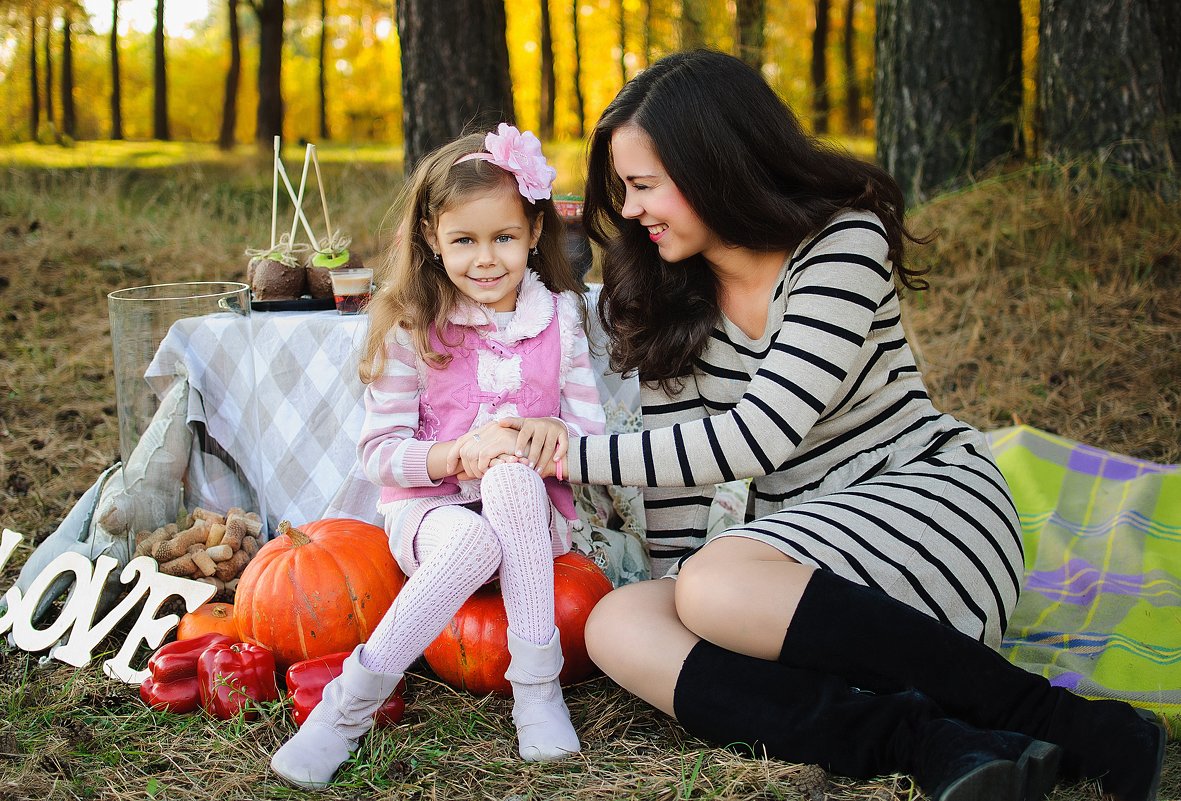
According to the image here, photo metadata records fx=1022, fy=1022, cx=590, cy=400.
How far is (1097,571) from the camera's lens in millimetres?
2844

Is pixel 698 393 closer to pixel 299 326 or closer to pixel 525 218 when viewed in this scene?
pixel 525 218

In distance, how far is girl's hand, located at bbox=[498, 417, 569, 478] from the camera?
2127 mm

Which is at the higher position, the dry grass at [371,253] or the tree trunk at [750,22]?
the tree trunk at [750,22]

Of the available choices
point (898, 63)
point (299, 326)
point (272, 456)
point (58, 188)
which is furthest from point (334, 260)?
point (58, 188)

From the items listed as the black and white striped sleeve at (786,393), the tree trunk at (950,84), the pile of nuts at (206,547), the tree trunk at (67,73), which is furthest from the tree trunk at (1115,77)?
the tree trunk at (67,73)

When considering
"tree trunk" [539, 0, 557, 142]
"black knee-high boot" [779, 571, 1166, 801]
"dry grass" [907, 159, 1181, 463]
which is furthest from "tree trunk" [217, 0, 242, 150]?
"black knee-high boot" [779, 571, 1166, 801]

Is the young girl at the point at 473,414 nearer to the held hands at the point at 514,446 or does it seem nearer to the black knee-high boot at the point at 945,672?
the held hands at the point at 514,446

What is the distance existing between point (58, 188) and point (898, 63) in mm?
5456

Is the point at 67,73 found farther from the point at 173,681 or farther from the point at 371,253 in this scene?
the point at 173,681

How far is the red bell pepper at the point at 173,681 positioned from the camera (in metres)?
2.21

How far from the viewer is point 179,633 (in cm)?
246

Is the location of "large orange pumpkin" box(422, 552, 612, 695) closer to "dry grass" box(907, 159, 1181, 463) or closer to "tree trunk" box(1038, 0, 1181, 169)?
"dry grass" box(907, 159, 1181, 463)

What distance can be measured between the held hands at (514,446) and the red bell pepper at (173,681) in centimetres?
70

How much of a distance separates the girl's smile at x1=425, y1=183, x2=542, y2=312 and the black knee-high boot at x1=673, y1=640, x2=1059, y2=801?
909 millimetres
